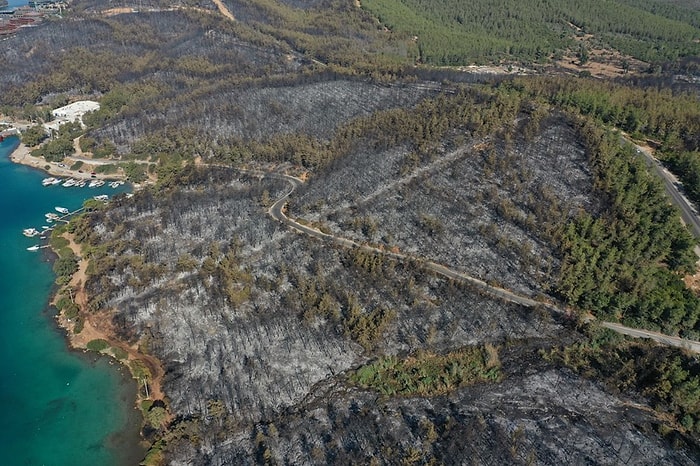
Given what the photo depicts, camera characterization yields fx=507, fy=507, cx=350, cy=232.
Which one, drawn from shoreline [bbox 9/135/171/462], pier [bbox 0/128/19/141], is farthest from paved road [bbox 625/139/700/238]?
pier [bbox 0/128/19/141]

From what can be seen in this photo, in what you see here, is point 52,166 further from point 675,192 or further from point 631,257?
point 675,192

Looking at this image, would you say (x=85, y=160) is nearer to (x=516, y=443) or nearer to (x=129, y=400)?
(x=129, y=400)

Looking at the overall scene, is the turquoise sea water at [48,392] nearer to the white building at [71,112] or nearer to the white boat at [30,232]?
the white boat at [30,232]

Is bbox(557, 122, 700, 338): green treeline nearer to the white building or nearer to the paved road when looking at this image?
the paved road

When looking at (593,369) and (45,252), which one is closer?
(593,369)

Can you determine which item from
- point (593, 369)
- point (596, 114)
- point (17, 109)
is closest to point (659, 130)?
point (596, 114)

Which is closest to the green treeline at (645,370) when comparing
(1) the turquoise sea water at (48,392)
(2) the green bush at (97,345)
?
(1) the turquoise sea water at (48,392)

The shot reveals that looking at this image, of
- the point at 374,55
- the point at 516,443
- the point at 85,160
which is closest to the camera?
the point at 516,443
